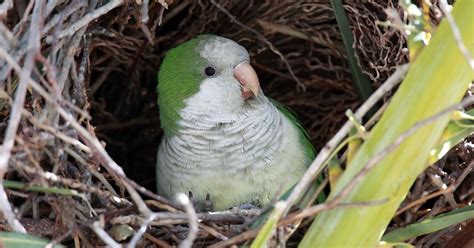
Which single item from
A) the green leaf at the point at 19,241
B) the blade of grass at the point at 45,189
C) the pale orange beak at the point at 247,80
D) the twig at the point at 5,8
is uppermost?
the twig at the point at 5,8

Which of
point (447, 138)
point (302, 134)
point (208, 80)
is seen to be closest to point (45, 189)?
point (208, 80)

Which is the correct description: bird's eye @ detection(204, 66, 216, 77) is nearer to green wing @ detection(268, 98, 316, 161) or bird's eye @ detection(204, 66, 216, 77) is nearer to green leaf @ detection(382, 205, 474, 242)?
green wing @ detection(268, 98, 316, 161)

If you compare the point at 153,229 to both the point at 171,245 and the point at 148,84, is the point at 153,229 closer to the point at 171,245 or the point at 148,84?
the point at 171,245

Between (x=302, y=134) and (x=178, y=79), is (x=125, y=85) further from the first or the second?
(x=302, y=134)

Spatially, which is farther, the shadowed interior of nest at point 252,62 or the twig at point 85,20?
the shadowed interior of nest at point 252,62

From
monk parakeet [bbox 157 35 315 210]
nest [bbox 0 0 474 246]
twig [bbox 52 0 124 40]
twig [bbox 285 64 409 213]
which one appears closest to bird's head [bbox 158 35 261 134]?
monk parakeet [bbox 157 35 315 210]

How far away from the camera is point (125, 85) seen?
3477 mm

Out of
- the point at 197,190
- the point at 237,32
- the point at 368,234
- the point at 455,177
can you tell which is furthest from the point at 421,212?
the point at 237,32

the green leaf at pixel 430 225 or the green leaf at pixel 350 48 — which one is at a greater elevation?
the green leaf at pixel 350 48

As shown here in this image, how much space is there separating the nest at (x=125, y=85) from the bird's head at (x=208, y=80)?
181mm

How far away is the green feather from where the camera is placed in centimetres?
276

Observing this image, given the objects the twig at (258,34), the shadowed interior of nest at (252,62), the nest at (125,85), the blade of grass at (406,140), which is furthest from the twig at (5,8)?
the twig at (258,34)

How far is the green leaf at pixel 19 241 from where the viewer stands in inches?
72.2

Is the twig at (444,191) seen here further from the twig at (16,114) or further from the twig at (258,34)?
the twig at (16,114)
